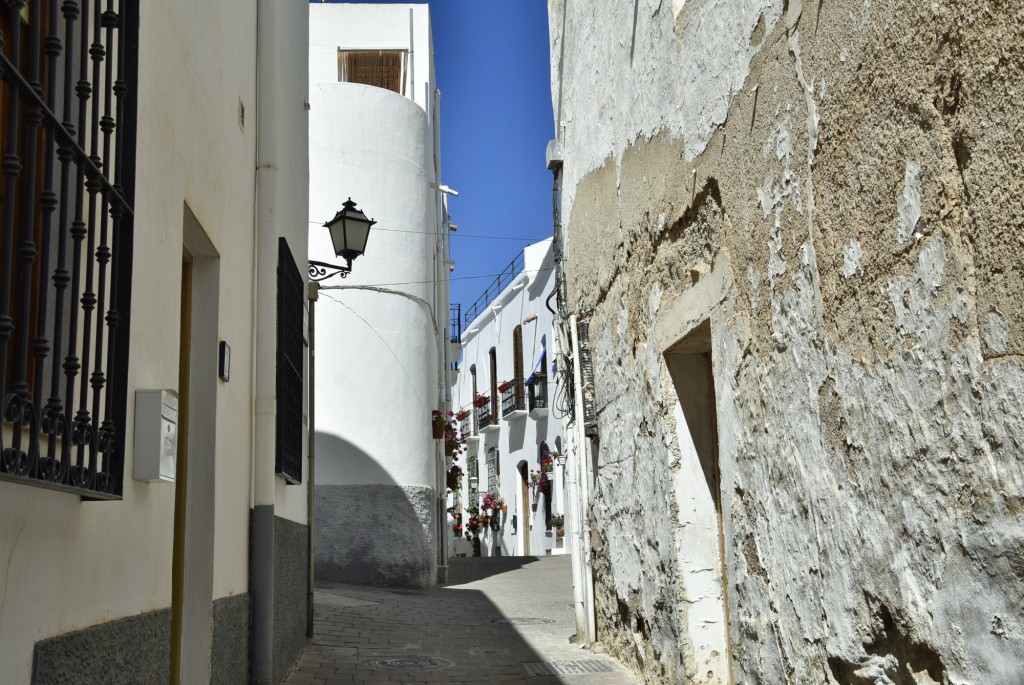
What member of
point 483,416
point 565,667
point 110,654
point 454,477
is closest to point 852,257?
point 110,654

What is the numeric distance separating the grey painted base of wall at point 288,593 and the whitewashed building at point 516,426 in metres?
14.5

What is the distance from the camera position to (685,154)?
512cm

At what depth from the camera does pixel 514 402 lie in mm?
26484

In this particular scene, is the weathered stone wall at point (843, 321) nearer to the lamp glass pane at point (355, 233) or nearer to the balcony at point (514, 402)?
the lamp glass pane at point (355, 233)

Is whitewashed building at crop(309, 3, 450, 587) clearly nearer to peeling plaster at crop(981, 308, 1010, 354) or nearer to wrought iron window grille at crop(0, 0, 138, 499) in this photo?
wrought iron window grille at crop(0, 0, 138, 499)

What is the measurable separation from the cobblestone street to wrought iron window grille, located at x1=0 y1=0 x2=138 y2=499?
13.7 ft

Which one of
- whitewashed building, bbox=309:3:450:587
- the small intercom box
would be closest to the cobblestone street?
whitewashed building, bbox=309:3:450:587

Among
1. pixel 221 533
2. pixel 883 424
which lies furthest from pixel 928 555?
pixel 221 533

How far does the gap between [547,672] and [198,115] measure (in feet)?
13.7

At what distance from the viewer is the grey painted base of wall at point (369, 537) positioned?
13.1 meters

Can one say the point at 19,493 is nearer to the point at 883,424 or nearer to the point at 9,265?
the point at 9,265

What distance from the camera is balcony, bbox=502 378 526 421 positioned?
2603cm

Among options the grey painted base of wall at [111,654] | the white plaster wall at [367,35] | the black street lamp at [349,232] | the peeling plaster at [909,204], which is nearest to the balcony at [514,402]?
the white plaster wall at [367,35]

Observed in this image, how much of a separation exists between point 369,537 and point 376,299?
310 cm
